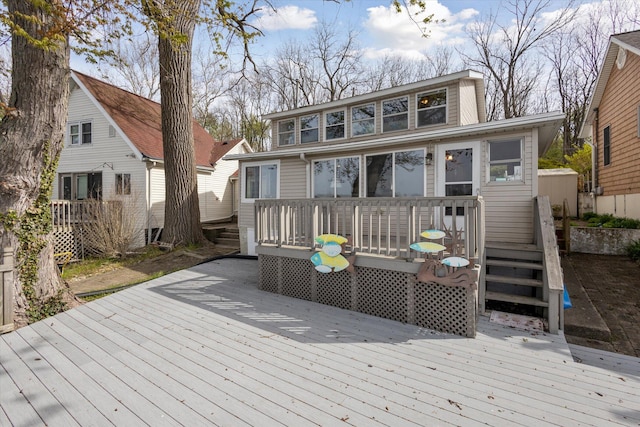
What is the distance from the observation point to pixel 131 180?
12109mm

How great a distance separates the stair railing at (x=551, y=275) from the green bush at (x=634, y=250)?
4299mm

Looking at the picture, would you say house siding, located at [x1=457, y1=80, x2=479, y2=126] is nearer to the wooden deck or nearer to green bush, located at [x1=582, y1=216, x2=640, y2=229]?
green bush, located at [x1=582, y1=216, x2=640, y2=229]

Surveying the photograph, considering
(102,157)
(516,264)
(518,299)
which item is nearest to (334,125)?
(516,264)

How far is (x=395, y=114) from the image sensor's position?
30.3ft

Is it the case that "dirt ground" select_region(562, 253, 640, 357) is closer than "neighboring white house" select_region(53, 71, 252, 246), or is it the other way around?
"dirt ground" select_region(562, 253, 640, 357)

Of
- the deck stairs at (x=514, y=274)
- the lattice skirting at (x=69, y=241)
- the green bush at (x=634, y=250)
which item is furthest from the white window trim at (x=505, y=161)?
the lattice skirting at (x=69, y=241)

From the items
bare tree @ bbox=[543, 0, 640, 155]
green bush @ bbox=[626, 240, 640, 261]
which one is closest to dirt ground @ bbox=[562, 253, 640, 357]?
green bush @ bbox=[626, 240, 640, 261]

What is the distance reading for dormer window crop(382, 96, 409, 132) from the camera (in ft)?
29.8

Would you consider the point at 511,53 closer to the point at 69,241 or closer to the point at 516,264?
the point at 516,264

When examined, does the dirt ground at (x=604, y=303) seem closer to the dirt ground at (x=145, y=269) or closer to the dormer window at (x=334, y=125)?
the dormer window at (x=334, y=125)

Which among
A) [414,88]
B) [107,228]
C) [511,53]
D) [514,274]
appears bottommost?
[514,274]

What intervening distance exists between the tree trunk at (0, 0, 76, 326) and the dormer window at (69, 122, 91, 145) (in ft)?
33.4

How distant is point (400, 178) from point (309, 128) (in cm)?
446

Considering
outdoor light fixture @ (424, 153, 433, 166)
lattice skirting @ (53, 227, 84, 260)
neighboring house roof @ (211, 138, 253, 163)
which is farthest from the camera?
neighboring house roof @ (211, 138, 253, 163)
